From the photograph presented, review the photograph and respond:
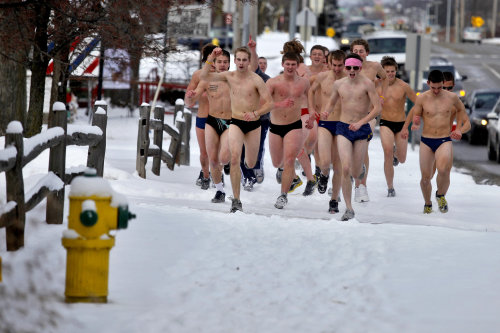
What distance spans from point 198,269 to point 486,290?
2.10 m

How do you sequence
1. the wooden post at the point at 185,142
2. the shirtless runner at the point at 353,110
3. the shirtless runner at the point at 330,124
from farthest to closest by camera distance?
the wooden post at the point at 185,142 < the shirtless runner at the point at 330,124 < the shirtless runner at the point at 353,110

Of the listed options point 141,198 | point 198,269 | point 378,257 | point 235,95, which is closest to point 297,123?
point 235,95

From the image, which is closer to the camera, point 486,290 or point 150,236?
point 486,290

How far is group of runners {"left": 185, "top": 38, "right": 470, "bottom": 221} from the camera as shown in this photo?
40.0ft

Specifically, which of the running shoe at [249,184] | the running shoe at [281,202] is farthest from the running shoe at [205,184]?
the running shoe at [281,202]

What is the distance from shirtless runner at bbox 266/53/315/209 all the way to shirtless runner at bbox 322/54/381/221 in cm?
52

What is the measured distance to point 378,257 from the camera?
9.08 metres

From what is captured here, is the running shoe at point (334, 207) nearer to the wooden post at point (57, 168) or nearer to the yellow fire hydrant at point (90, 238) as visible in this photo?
the wooden post at point (57, 168)

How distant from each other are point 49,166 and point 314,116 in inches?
165

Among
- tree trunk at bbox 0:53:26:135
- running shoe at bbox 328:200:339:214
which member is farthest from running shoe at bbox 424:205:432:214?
tree trunk at bbox 0:53:26:135

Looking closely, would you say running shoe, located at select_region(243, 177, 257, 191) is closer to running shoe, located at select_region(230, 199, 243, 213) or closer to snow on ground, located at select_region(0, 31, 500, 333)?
snow on ground, located at select_region(0, 31, 500, 333)

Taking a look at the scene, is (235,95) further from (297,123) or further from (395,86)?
(395,86)

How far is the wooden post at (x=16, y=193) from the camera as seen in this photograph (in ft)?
26.7

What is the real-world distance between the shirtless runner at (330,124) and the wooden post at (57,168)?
3823 mm
